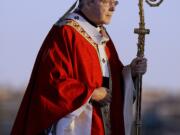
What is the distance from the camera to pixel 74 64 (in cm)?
827

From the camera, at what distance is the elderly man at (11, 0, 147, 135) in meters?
8.21

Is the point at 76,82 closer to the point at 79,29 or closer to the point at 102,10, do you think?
the point at 79,29

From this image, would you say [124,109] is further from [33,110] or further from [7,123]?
[7,123]

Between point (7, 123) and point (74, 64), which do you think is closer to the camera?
point (74, 64)

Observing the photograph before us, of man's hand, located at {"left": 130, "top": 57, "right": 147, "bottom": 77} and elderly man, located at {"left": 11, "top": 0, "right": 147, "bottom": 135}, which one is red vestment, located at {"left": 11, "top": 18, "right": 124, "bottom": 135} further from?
man's hand, located at {"left": 130, "top": 57, "right": 147, "bottom": 77}

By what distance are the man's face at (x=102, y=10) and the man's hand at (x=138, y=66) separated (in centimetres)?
35

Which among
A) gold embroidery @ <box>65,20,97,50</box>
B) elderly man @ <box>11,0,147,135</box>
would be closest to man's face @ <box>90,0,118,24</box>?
elderly man @ <box>11,0,147,135</box>

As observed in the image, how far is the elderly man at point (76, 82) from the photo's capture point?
821 centimetres

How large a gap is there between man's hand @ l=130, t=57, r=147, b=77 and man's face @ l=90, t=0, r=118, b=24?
0.35 m

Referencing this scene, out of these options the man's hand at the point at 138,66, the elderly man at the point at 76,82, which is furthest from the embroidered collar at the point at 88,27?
the man's hand at the point at 138,66

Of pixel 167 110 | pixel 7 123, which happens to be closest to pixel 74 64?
pixel 7 123

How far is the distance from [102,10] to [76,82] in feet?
1.69

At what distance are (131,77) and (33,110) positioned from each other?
2.44ft

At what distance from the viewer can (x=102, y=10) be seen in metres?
8.36
